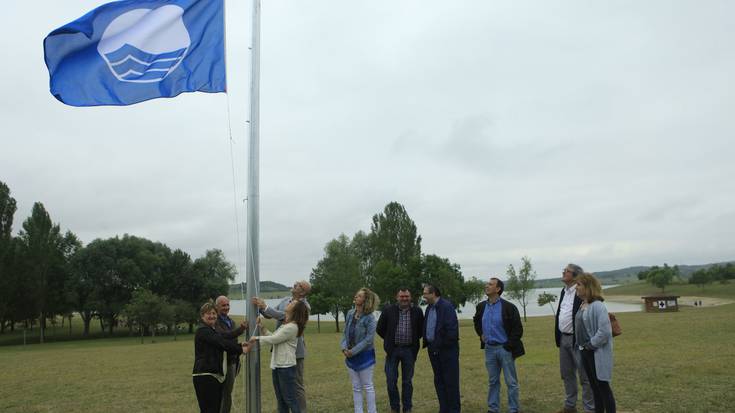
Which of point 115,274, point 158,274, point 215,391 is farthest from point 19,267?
point 215,391

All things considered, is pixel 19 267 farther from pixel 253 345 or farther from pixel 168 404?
pixel 253 345

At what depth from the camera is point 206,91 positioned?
660cm

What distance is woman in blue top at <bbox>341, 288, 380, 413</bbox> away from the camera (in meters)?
7.61

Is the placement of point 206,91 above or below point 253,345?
above

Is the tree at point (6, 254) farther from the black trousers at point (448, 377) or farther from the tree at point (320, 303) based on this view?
the black trousers at point (448, 377)

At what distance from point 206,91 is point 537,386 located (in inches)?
332

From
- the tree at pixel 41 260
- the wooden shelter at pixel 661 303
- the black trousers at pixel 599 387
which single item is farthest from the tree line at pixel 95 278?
the black trousers at pixel 599 387

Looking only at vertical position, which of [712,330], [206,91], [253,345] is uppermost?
[206,91]

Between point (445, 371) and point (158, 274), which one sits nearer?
point (445, 371)

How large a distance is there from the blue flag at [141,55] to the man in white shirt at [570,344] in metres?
5.67

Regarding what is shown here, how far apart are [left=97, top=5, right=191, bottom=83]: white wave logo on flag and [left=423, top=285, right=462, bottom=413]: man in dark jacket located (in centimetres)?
489

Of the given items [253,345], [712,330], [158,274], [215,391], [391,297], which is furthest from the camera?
[158,274]

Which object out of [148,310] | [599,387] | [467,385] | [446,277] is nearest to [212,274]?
[148,310]

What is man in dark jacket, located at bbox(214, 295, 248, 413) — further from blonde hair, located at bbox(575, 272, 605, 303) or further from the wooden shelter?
the wooden shelter
